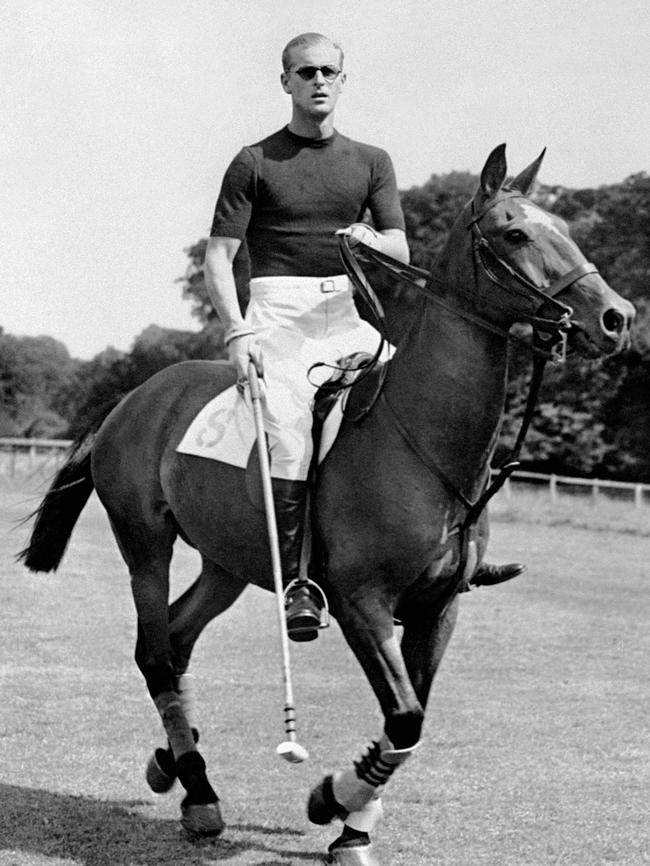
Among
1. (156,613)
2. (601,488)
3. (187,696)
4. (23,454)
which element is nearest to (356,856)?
(187,696)

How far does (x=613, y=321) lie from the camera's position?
16.8 feet

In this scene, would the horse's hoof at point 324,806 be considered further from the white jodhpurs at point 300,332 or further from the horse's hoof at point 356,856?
the white jodhpurs at point 300,332

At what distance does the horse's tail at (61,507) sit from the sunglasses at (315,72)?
2.78m

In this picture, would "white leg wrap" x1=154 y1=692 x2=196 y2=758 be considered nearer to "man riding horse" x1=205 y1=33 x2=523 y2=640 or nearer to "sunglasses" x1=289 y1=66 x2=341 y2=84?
"man riding horse" x1=205 y1=33 x2=523 y2=640

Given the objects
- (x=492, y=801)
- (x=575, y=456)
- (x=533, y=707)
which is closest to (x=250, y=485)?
(x=492, y=801)

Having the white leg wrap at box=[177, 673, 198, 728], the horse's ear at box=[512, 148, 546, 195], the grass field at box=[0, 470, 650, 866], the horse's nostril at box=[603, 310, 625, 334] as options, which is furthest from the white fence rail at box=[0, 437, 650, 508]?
Result: the horse's nostril at box=[603, 310, 625, 334]

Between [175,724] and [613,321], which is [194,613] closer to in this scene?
[175,724]

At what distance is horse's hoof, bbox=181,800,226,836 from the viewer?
21.7ft

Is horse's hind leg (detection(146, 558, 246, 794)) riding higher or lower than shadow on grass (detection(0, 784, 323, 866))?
higher

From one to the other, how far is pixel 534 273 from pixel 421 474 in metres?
0.99

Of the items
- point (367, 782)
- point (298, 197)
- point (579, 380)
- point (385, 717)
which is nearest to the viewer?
point (385, 717)

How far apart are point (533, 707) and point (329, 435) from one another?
5.71m

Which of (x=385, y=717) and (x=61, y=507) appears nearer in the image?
(x=385, y=717)

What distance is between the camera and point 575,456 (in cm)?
5309
